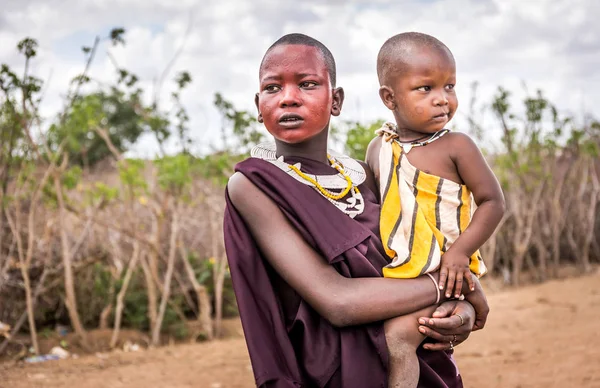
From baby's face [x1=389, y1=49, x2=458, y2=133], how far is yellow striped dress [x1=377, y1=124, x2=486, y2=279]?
13 centimetres

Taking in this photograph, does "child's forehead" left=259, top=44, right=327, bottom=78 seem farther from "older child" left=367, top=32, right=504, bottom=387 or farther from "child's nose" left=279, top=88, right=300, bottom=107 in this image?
"older child" left=367, top=32, right=504, bottom=387

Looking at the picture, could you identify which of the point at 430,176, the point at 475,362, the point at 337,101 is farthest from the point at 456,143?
the point at 475,362

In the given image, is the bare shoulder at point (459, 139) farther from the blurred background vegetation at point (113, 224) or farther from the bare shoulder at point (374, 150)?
the blurred background vegetation at point (113, 224)

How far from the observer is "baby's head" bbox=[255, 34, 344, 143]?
2.12m

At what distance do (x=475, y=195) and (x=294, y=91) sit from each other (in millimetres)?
675

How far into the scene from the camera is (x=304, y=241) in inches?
80.9

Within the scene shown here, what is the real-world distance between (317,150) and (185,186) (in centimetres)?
582

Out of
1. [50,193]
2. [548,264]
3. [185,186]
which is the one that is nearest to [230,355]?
[185,186]

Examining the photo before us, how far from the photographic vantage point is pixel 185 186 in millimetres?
7938

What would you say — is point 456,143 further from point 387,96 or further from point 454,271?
point 454,271

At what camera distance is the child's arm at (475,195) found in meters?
2.18

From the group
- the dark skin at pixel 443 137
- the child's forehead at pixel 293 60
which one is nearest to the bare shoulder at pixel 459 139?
the dark skin at pixel 443 137

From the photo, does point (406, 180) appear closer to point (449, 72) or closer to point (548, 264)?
point (449, 72)

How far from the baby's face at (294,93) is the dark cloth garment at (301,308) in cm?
14
